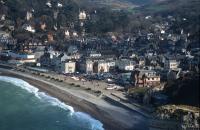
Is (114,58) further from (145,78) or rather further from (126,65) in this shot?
(145,78)

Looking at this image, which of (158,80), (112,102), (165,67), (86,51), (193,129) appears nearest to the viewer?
(193,129)

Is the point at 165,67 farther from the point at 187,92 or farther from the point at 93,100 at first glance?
the point at 187,92

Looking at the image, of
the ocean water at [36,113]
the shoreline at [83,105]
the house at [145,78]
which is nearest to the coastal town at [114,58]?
the house at [145,78]

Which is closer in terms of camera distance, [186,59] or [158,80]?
[158,80]

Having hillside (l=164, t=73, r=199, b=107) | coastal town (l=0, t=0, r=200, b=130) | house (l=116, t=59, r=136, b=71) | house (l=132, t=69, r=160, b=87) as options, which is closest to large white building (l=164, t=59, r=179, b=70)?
coastal town (l=0, t=0, r=200, b=130)

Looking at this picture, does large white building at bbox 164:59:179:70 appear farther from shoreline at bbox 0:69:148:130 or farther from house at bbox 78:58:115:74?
shoreline at bbox 0:69:148:130

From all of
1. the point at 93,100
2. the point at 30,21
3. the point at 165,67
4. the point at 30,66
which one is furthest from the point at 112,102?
the point at 30,21

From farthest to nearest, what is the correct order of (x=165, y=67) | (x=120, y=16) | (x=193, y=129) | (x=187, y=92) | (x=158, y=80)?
(x=120, y=16) < (x=165, y=67) < (x=158, y=80) < (x=187, y=92) < (x=193, y=129)
